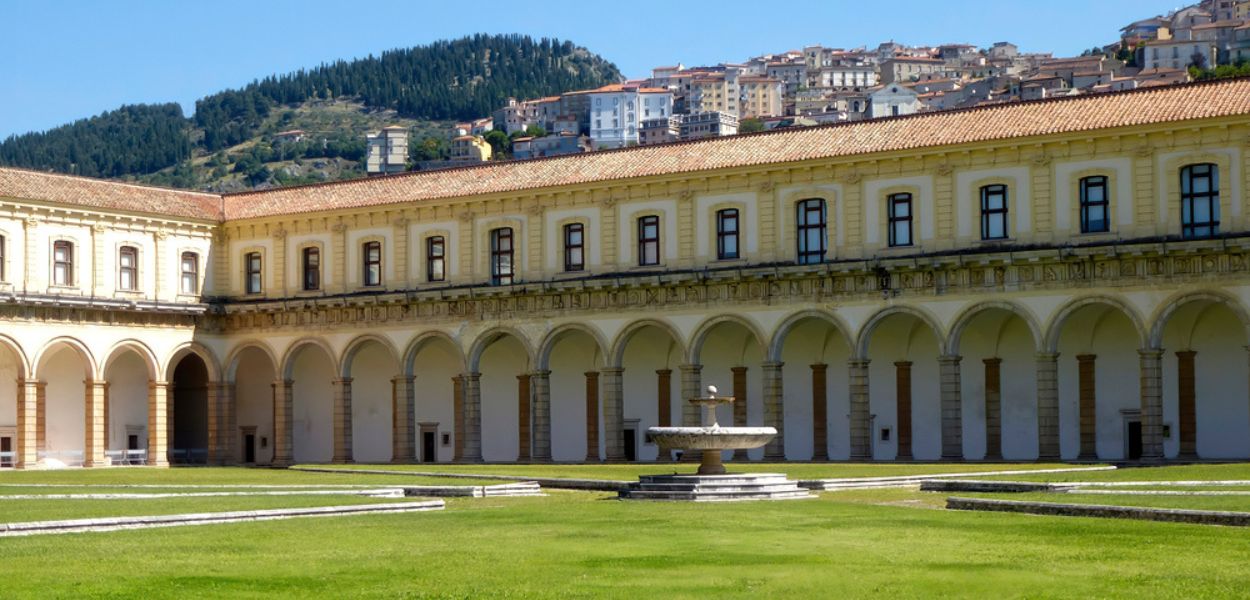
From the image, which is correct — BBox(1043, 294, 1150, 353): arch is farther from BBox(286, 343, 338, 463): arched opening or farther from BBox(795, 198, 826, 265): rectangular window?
BBox(286, 343, 338, 463): arched opening

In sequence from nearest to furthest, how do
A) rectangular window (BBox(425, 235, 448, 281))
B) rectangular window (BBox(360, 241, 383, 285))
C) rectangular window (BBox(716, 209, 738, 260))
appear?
1. rectangular window (BBox(716, 209, 738, 260))
2. rectangular window (BBox(425, 235, 448, 281))
3. rectangular window (BBox(360, 241, 383, 285))

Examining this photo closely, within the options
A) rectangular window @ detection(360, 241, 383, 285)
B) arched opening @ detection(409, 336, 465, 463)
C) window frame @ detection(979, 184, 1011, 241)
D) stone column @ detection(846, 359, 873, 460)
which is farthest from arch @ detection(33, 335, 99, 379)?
window frame @ detection(979, 184, 1011, 241)

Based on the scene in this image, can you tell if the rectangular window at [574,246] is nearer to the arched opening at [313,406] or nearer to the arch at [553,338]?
the arch at [553,338]

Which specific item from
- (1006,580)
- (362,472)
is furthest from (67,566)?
(362,472)

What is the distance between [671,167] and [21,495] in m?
26.7

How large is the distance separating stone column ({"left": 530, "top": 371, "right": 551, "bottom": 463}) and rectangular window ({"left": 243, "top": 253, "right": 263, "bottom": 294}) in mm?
12553

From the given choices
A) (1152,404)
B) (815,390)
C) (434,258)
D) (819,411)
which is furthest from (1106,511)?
(434,258)

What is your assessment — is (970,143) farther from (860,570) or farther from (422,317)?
(860,570)

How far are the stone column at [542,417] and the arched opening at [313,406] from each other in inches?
398

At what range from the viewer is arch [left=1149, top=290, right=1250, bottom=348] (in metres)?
48.4

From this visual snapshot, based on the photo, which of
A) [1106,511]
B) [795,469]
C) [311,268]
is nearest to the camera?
[1106,511]

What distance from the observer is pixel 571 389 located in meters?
62.7

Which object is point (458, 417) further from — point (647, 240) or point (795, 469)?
point (795, 469)

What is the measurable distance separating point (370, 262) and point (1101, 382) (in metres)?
24.4
